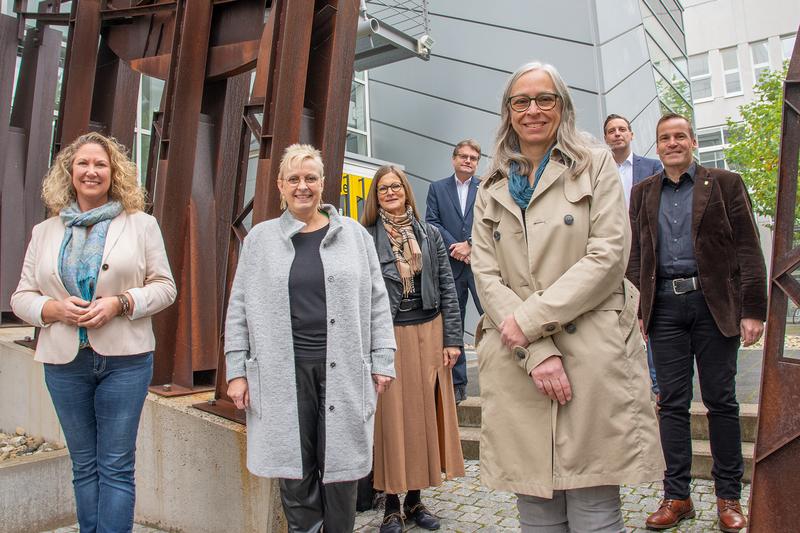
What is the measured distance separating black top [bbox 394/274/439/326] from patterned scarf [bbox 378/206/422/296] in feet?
0.13

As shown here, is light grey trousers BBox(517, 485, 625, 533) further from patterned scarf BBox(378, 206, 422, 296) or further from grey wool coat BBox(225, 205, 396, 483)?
patterned scarf BBox(378, 206, 422, 296)

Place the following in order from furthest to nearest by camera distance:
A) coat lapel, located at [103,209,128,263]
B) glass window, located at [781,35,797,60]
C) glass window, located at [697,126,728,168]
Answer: glass window, located at [697,126,728,168], glass window, located at [781,35,797,60], coat lapel, located at [103,209,128,263]

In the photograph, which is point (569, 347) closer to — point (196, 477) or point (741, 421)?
point (196, 477)

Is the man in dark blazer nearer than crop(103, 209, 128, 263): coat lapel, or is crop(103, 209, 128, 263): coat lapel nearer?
crop(103, 209, 128, 263): coat lapel

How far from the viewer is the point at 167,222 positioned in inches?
188

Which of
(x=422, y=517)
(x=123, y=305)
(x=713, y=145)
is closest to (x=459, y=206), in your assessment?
(x=422, y=517)

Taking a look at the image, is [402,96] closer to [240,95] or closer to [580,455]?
[240,95]

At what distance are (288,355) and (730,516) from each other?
246cm

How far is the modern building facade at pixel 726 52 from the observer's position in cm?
3419

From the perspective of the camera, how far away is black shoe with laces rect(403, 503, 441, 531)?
395 cm

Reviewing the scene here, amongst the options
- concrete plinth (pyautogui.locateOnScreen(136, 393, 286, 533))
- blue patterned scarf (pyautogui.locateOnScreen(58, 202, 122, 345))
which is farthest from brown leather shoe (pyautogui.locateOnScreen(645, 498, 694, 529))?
blue patterned scarf (pyautogui.locateOnScreen(58, 202, 122, 345))

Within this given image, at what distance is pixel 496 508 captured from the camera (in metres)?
4.27

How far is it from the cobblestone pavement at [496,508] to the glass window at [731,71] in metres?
37.6

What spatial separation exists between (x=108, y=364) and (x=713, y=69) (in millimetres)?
40366
